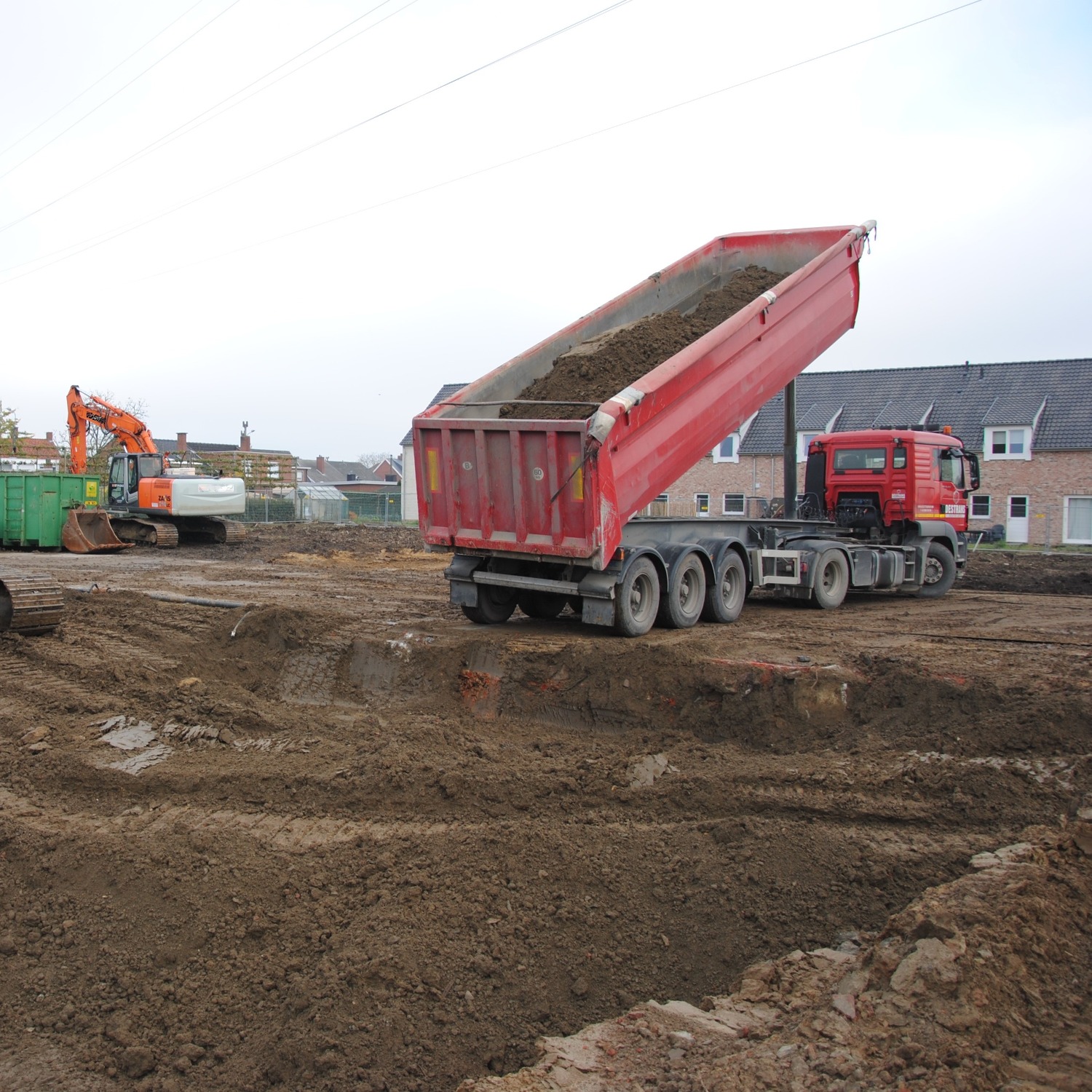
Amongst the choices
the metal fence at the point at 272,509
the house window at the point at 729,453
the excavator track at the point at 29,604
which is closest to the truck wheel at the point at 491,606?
the excavator track at the point at 29,604

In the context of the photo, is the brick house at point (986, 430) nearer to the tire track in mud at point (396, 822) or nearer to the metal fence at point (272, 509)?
the metal fence at point (272, 509)

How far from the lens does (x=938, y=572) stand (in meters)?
15.4

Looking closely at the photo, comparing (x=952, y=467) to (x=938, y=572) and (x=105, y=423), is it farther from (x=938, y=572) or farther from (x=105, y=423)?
(x=105, y=423)

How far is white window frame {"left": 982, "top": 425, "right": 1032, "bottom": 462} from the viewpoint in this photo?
37.0 m

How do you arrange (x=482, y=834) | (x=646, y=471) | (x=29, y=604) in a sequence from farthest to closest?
(x=29, y=604) → (x=646, y=471) → (x=482, y=834)

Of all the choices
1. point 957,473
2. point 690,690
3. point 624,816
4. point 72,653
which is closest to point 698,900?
point 624,816

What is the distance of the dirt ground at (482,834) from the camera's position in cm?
429

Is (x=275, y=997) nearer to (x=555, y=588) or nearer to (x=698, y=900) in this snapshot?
(x=698, y=900)

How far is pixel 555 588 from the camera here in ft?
31.5

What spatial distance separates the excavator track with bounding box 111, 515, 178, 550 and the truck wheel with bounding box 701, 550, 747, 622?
60.9 feet

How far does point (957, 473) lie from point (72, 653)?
1268 centimetres

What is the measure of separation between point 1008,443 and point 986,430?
3.13 feet

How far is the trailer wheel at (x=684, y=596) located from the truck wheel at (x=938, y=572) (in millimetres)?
5953

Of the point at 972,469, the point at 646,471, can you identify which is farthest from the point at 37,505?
the point at 972,469
